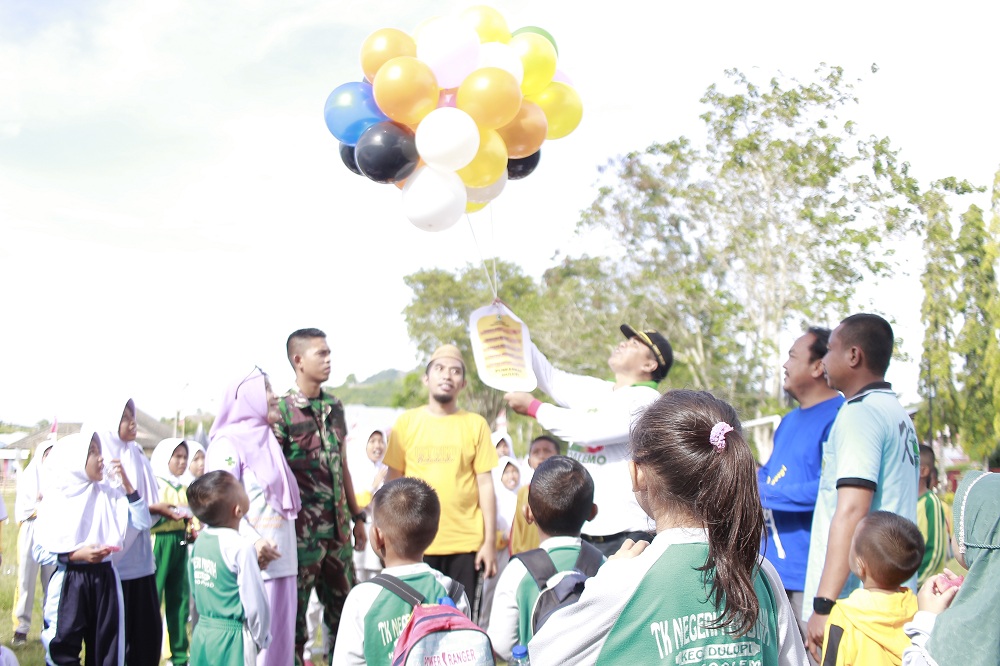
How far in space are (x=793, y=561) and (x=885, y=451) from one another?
Answer: 69 cm

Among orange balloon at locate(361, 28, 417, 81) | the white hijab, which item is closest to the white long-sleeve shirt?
orange balloon at locate(361, 28, 417, 81)

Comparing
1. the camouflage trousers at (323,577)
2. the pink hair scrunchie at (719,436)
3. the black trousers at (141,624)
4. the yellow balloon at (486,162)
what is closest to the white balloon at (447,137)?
the yellow balloon at (486,162)

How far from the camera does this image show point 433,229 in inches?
180

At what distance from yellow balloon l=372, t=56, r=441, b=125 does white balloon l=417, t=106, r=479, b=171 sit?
79mm

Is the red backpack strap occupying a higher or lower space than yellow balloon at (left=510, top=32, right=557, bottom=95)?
lower

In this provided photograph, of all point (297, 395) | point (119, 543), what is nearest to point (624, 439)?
point (297, 395)

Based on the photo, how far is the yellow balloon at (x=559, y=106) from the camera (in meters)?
5.03

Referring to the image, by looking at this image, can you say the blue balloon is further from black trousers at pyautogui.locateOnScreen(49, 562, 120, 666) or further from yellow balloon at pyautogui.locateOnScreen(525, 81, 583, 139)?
black trousers at pyautogui.locateOnScreen(49, 562, 120, 666)

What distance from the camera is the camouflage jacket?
464cm

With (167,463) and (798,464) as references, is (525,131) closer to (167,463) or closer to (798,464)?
(798,464)

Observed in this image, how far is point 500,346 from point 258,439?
1331mm

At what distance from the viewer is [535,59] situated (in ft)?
15.8

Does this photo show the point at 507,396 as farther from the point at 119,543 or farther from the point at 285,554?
the point at 119,543

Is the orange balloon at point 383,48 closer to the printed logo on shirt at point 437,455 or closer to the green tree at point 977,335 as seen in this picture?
the printed logo on shirt at point 437,455
